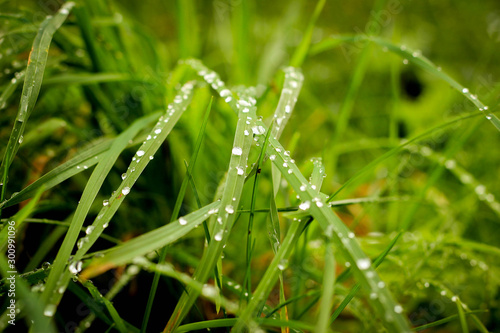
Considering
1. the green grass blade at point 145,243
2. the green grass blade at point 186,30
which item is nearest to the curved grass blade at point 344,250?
the green grass blade at point 145,243

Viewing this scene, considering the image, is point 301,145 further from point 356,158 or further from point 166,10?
point 166,10

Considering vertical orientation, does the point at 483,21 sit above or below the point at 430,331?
above

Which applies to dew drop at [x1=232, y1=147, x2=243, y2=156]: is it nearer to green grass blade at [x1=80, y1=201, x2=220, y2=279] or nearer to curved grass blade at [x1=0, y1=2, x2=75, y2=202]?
green grass blade at [x1=80, y1=201, x2=220, y2=279]

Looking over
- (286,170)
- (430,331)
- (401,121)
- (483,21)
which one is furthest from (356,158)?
(483,21)

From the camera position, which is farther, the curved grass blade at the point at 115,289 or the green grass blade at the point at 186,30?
the green grass blade at the point at 186,30

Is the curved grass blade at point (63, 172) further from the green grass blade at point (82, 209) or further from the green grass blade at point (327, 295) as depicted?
the green grass blade at point (327, 295)

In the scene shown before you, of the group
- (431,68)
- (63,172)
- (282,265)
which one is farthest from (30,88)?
(431,68)

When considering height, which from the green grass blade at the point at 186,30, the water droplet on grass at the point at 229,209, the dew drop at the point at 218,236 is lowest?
the dew drop at the point at 218,236
